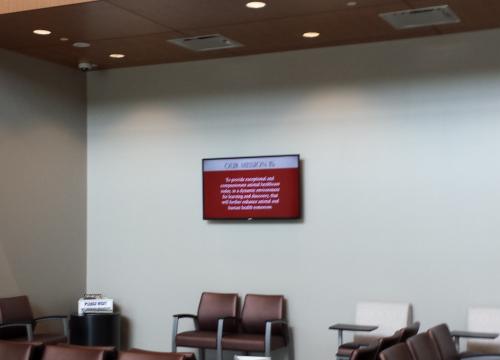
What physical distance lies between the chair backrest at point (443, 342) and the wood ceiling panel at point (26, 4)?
11.7ft

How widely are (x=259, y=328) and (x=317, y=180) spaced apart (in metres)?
1.57

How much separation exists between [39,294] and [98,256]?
0.85m

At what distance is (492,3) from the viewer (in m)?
6.24

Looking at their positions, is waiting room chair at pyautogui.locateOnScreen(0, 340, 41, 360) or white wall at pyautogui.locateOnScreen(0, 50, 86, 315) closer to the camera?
waiting room chair at pyautogui.locateOnScreen(0, 340, 41, 360)

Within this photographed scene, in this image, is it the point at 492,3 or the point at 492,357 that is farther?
the point at 492,3

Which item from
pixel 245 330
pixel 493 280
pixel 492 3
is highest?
pixel 492 3

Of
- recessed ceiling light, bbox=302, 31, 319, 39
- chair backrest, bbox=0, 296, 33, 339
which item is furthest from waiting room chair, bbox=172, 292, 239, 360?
recessed ceiling light, bbox=302, 31, 319, 39

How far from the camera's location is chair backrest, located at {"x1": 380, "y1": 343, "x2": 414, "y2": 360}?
14.6ft

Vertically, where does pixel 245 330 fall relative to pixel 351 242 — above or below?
below

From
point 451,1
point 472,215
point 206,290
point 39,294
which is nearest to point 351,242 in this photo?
point 472,215

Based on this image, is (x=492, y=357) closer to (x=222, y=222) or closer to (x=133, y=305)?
(x=222, y=222)

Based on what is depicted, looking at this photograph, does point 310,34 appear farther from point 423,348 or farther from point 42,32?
point 423,348

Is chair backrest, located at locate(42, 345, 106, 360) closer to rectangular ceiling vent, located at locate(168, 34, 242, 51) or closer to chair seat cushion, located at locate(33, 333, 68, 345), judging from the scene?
chair seat cushion, located at locate(33, 333, 68, 345)

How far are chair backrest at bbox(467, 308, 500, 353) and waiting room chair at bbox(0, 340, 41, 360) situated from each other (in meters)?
3.82
